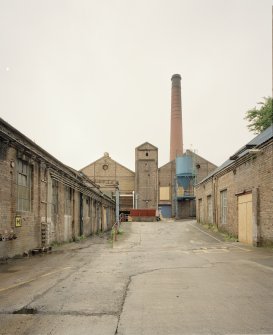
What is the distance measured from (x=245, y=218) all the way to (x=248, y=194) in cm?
132

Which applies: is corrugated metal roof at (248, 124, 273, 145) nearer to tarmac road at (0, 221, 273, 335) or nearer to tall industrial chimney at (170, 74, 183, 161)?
tarmac road at (0, 221, 273, 335)

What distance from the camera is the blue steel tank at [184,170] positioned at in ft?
165

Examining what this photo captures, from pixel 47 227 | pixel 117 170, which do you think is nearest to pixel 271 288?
pixel 47 227

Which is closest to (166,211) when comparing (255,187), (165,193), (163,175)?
(165,193)

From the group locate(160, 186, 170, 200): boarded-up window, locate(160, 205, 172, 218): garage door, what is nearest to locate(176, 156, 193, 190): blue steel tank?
locate(160, 186, 170, 200): boarded-up window

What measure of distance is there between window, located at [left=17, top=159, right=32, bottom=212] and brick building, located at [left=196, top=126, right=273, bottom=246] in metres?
A: 9.40

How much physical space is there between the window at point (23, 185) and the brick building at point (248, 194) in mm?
9396

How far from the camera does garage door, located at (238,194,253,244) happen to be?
1667 centimetres

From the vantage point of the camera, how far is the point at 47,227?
631 inches

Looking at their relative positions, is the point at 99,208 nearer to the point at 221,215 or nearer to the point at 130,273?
the point at 221,215

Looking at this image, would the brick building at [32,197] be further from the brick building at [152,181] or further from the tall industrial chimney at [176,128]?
the tall industrial chimney at [176,128]

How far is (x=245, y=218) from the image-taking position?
17.5m

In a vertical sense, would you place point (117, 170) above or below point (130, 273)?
Result: above

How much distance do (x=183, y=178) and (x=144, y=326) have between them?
47742mm
